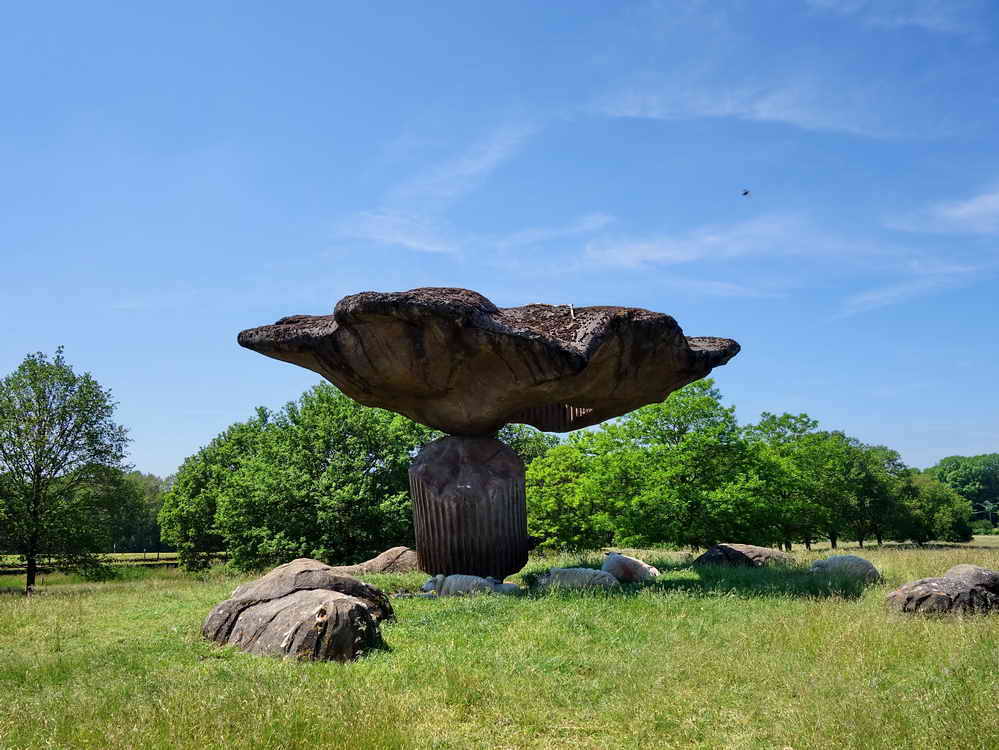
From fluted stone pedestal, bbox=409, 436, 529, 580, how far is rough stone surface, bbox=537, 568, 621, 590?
1859 mm

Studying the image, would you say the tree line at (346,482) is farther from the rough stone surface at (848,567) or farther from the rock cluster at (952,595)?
the rock cluster at (952,595)

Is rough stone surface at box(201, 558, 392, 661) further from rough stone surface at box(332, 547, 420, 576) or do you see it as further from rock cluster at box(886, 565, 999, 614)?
rough stone surface at box(332, 547, 420, 576)

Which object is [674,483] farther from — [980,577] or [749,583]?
[980,577]

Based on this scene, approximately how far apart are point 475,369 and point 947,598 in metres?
9.49

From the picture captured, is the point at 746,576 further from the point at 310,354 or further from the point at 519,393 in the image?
the point at 310,354

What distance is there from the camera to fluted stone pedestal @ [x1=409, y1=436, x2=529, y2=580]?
16719 mm

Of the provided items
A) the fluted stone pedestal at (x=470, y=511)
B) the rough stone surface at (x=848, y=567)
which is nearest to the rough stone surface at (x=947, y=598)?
the rough stone surface at (x=848, y=567)

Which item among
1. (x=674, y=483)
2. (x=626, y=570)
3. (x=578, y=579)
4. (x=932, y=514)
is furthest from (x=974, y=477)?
(x=578, y=579)

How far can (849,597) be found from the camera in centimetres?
1305

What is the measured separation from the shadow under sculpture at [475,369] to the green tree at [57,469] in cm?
1612

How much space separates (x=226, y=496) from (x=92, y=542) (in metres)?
5.57

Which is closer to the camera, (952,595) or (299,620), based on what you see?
(299,620)

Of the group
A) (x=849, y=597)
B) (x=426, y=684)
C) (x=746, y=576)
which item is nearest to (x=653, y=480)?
(x=746, y=576)

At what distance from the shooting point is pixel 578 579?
586 inches
